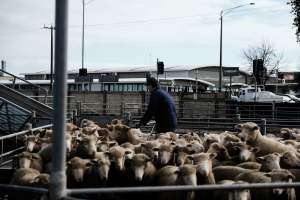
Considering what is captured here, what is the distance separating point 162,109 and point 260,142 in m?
2.47

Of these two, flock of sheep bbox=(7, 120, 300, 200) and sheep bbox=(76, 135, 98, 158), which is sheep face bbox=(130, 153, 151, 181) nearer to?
flock of sheep bbox=(7, 120, 300, 200)

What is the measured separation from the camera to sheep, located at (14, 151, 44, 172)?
7676 mm

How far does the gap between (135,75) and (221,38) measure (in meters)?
41.3

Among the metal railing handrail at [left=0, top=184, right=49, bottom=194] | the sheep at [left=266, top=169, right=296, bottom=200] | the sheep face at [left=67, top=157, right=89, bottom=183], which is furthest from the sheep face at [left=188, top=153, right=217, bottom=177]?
the metal railing handrail at [left=0, top=184, right=49, bottom=194]

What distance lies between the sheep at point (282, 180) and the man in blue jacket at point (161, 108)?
14.9 feet

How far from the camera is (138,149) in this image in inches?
329

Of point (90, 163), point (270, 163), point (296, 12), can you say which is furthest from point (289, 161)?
point (296, 12)

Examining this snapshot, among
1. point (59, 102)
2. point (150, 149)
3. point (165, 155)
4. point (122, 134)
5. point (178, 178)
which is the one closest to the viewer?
point (59, 102)

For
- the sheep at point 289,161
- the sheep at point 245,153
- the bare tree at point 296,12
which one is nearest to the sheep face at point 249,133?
the sheep at point 245,153

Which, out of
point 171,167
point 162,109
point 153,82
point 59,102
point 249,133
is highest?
point 153,82

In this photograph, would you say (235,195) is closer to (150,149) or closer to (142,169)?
(142,169)

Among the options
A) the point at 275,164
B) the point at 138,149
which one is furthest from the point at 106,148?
the point at 275,164

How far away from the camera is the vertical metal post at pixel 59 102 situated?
11.5 feet

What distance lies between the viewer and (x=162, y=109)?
1078cm
